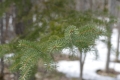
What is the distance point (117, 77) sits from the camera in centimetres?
716

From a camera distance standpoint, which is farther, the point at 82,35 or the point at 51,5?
the point at 51,5

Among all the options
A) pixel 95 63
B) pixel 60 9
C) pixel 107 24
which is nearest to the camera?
pixel 107 24

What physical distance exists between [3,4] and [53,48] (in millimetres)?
2103

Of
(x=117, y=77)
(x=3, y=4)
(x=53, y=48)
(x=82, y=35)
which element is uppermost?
(x=3, y=4)

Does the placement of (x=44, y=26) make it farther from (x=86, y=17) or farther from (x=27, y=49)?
(x=27, y=49)

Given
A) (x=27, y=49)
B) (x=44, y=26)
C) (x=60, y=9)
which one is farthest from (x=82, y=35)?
(x=60, y=9)

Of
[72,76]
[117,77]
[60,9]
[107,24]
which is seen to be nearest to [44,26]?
[60,9]

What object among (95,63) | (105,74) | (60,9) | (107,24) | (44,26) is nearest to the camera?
(107,24)

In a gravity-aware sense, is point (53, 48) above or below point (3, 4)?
below

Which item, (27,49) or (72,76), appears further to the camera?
(72,76)

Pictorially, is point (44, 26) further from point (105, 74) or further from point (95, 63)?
point (95, 63)

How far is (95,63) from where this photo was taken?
8.74 meters

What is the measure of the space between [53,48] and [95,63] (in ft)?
24.3

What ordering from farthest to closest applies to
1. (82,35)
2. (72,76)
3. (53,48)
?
(72,76) → (82,35) → (53,48)
